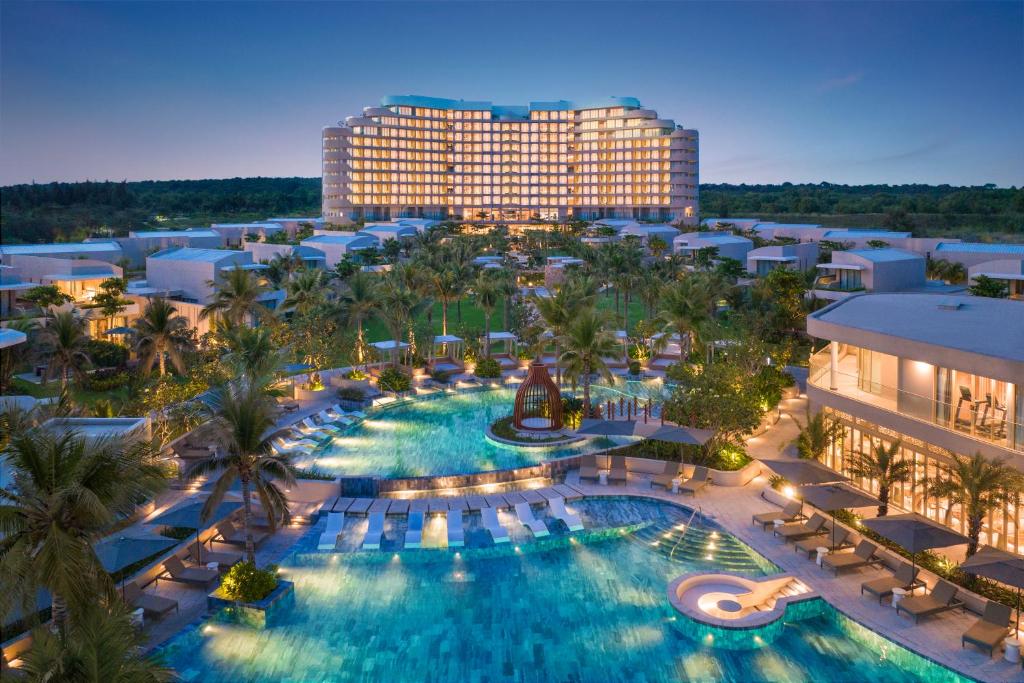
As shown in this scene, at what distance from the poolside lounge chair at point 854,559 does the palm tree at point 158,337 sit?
2382 centimetres

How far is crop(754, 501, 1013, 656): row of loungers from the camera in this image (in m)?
13.1

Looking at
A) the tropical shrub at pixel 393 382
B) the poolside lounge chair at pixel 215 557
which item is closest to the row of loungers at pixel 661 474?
the poolside lounge chair at pixel 215 557

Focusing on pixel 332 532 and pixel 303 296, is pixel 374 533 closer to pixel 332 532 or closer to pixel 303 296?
pixel 332 532

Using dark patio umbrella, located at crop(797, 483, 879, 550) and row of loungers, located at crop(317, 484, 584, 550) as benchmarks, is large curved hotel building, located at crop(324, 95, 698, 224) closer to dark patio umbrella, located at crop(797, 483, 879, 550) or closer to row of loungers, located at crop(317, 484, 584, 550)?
row of loungers, located at crop(317, 484, 584, 550)

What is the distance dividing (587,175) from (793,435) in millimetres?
119170

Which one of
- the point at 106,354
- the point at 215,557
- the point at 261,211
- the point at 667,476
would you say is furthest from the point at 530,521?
the point at 261,211

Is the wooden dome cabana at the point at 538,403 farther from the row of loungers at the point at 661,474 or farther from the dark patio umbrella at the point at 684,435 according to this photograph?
the dark patio umbrella at the point at 684,435

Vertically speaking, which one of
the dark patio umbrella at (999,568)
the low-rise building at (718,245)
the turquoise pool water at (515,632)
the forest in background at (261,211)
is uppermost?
the forest in background at (261,211)

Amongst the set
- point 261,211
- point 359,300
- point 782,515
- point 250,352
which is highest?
point 261,211

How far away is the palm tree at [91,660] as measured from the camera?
8.09 metres

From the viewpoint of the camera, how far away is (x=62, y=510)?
34.1ft

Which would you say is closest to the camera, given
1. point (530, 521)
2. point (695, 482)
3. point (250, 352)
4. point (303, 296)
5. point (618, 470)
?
point (530, 521)

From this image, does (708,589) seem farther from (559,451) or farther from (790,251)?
(790,251)

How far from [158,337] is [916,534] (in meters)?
26.9
